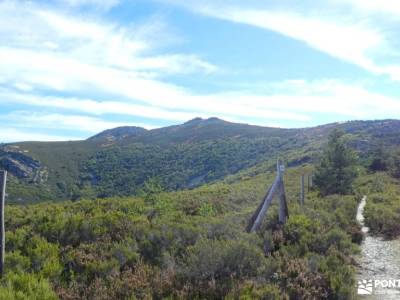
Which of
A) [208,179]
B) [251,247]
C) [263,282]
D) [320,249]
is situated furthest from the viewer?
[208,179]

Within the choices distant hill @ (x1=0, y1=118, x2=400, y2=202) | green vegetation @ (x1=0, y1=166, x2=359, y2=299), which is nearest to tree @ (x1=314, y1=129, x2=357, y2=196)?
green vegetation @ (x1=0, y1=166, x2=359, y2=299)

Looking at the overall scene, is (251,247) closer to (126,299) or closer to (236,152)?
(126,299)

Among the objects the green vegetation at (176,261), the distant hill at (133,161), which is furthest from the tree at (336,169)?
the distant hill at (133,161)

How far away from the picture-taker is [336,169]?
25844 mm

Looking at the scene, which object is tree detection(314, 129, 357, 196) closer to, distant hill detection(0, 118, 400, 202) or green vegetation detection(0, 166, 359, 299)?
green vegetation detection(0, 166, 359, 299)

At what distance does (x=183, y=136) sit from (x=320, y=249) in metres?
190

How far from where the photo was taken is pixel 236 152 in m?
138

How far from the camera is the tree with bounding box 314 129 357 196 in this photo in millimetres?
25266

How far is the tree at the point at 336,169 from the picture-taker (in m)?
25.3

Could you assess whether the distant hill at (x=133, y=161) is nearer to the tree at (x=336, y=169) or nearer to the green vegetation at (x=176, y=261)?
the tree at (x=336, y=169)

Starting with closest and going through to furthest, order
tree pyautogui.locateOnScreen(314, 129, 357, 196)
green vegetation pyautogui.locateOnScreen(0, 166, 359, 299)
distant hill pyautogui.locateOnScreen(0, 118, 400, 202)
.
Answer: green vegetation pyautogui.locateOnScreen(0, 166, 359, 299) → tree pyautogui.locateOnScreen(314, 129, 357, 196) → distant hill pyautogui.locateOnScreen(0, 118, 400, 202)

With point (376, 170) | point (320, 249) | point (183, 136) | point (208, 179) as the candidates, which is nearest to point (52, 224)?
point (320, 249)

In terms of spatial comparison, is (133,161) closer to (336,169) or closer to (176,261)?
(336,169)

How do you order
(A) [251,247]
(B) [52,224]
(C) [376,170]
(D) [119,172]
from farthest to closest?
1. (D) [119,172]
2. (C) [376,170]
3. (B) [52,224]
4. (A) [251,247]
